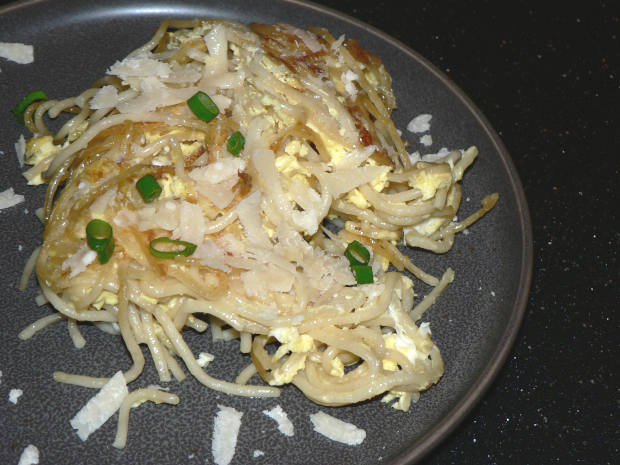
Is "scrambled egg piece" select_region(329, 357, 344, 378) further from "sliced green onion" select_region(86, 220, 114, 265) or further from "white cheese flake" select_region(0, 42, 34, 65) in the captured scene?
"white cheese flake" select_region(0, 42, 34, 65)

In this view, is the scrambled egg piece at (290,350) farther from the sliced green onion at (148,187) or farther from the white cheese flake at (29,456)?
the white cheese flake at (29,456)

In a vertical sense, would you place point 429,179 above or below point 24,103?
above

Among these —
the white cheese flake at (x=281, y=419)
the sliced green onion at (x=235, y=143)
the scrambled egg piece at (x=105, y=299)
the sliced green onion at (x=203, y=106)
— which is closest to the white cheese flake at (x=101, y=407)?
the scrambled egg piece at (x=105, y=299)

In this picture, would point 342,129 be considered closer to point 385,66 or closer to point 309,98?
point 309,98

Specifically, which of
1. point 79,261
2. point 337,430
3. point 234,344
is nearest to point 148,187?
point 79,261

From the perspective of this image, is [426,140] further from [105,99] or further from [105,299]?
[105,299]

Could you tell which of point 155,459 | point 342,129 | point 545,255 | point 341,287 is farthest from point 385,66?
point 155,459

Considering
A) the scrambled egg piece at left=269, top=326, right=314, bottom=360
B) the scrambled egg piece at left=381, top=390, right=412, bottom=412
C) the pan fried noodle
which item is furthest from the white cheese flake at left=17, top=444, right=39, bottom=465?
the scrambled egg piece at left=381, top=390, right=412, bottom=412
